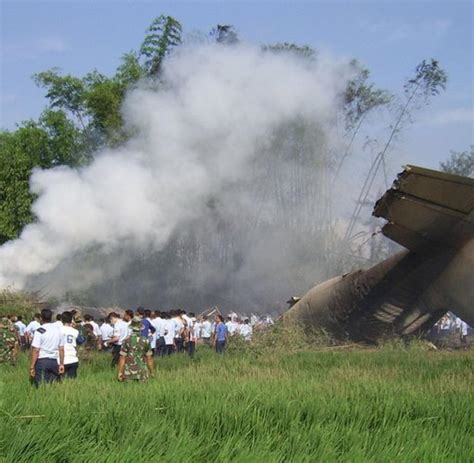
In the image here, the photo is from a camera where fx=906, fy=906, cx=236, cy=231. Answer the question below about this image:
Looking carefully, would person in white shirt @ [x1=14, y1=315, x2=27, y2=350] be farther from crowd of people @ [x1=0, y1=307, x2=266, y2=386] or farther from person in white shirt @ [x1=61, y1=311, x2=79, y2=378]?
Result: person in white shirt @ [x1=61, y1=311, x2=79, y2=378]

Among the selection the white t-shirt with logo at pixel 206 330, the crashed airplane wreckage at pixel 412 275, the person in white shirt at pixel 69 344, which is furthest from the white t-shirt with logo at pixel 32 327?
the person in white shirt at pixel 69 344

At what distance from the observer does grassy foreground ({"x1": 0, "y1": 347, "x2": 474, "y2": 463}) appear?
8.08 metres

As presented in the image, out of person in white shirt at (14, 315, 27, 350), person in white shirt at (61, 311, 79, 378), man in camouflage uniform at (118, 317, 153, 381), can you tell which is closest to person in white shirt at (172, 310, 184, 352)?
person in white shirt at (14, 315, 27, 350)

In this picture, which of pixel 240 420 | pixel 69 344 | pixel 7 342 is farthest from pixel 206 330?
pixel 240 420

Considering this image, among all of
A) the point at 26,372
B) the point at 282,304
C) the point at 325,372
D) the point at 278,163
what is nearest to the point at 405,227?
the point at 325,372

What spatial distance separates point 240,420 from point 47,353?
4.58 m

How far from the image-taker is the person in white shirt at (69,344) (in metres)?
13.5

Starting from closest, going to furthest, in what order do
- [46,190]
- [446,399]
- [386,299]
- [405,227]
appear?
1. [446,399]
2. [405,227]
3. [386,299]
4. [46,190]

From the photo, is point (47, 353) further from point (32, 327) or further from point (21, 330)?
point (21, 330)

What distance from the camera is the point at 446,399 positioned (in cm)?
1143

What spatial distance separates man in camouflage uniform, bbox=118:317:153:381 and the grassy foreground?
23.8 inches

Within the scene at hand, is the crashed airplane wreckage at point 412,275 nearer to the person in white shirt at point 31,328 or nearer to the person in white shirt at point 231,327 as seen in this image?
the person in white shirt at point 231,327

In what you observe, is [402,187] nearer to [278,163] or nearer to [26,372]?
[26,372]

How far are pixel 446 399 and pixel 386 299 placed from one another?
1304 cm
